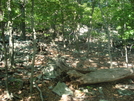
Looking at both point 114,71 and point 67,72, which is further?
point 114,71

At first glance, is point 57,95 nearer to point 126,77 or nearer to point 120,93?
point 120,93

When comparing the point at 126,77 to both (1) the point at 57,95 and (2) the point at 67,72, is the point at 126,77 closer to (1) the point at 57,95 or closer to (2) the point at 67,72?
(2) the point at 67,72

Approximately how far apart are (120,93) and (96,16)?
10.1 m

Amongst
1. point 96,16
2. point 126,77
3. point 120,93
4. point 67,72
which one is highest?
point 96,16

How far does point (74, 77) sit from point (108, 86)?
239 centimetres

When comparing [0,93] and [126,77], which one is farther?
[126,77]

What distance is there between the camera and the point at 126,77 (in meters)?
7.93

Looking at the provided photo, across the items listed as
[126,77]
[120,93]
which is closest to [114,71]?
[126,77]

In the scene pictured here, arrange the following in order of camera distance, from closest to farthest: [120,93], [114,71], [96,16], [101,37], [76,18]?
[120,93] → [114,71] → [96,16] → [76,18] → [101,37]

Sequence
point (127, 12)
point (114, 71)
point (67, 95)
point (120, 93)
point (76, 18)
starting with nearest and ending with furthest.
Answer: point (127, 12) → point (67, 95) → point (120, 93) → point (114, 71) → point (76, 18)

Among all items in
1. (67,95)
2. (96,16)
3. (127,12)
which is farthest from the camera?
(96,16)

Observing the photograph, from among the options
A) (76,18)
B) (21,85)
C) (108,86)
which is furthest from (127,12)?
(76,18)

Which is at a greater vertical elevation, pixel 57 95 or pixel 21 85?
pixel 21 85

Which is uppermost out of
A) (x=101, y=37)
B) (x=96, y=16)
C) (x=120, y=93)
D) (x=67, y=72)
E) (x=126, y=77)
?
(x=96, y=16)
